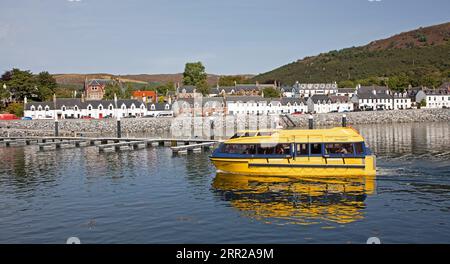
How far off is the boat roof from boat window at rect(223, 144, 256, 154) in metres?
0.43

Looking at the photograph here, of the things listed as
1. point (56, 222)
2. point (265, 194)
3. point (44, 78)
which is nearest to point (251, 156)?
point (265, 194)

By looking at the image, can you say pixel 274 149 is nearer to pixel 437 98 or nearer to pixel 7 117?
pixel 7 117

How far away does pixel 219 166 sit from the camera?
41656 millimetres

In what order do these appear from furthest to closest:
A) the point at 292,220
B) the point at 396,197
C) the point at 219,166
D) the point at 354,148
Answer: the point at 219,166, the point at 354,148, the point at 396,197, the point at 292,220

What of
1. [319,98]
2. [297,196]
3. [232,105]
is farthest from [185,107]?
[297,196]

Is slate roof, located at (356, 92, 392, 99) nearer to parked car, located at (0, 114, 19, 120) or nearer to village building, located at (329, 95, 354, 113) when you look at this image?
village building, located at (329, 95, 354, 113)

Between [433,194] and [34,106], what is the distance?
124475 millimetres

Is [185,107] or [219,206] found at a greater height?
[185,107]

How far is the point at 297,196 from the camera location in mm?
31656

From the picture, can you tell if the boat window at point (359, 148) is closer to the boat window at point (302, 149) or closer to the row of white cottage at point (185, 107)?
the boat window at point (302, 149)

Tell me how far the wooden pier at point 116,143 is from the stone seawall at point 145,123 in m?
3.24

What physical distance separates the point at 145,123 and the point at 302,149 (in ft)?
293

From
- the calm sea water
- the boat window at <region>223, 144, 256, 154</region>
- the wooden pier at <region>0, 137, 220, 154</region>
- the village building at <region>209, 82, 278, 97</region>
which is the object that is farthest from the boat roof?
the village building at <region>209, 82, 278, 97</region>
